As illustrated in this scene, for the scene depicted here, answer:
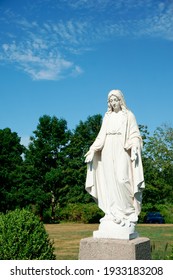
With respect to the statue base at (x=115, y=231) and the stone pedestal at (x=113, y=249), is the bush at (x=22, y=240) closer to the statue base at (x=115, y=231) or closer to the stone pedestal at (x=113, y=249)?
the stone pedestal at (x=113, y=249)

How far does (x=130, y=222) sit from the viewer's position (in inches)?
311

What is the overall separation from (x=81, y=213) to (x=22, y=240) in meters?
25.9

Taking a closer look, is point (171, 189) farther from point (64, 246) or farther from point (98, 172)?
point (98, 172)

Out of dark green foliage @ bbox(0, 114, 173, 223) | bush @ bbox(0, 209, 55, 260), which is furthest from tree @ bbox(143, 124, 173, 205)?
bush @ bbox(0, 209, 55, 260)

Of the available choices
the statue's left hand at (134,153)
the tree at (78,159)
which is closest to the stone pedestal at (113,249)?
the statue's left hand at (134,153)

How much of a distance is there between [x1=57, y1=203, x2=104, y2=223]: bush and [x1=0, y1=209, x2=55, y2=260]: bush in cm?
2461

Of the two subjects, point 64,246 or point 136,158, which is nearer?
point 136,158

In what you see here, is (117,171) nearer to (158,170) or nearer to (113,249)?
(113,249)

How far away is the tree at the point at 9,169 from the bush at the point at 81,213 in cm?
442

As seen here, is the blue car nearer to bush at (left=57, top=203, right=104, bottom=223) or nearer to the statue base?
Result: bush at (left=57, top=203, right=104, bottom=223)

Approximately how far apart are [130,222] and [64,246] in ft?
30.8

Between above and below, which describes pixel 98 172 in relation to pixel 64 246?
above
